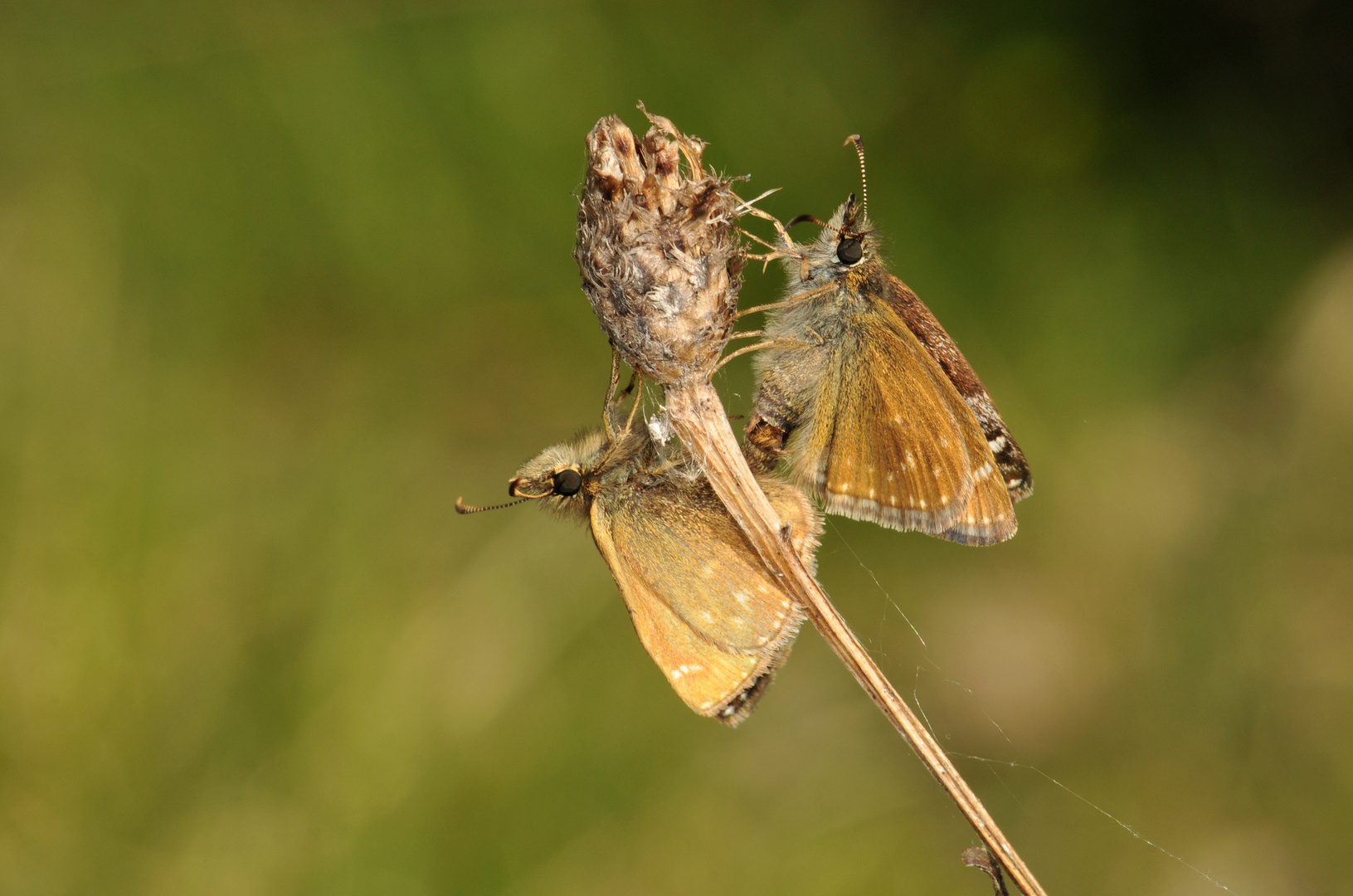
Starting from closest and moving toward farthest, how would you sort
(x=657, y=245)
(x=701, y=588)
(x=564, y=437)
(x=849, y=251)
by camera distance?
(x=657, y=245)
(x=701, y=588)
(x=849, y=251)
(x=564, y=437)

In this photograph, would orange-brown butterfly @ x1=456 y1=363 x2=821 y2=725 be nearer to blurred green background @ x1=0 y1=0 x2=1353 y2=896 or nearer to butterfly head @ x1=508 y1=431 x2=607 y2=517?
butterfly head @ x1=508 y1=431 x2=607 y2=517

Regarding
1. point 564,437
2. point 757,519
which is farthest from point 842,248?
point 564,437

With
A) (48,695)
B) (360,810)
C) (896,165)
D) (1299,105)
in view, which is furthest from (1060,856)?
(48,695)

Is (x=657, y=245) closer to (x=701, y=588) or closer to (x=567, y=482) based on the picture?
(x=567, y=482)

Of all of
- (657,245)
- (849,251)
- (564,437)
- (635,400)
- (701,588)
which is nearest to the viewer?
(657,245)

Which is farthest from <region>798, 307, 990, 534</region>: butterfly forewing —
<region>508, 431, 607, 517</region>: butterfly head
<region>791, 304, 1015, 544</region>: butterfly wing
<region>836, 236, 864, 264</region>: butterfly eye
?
<region>508, 431, 607, 517</region>: butterfly head

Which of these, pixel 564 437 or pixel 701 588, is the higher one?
pixel 701 588

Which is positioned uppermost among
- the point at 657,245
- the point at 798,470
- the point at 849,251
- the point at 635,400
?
the point at 657,245
